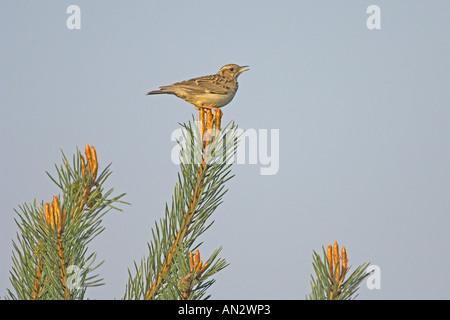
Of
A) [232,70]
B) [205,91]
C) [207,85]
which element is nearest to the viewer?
[205,91]

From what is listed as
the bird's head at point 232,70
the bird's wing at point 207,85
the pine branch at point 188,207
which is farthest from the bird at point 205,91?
the pine branch at point 188,207

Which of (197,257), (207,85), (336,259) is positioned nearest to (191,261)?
(197,257)

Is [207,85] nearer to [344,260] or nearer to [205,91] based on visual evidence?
[205,91]

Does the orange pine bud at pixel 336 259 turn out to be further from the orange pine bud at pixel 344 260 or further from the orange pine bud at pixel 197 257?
the orange pine bud at pixel 197 257

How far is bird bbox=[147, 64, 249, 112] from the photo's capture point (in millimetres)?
11156

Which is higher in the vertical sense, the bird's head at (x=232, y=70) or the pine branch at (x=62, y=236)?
the bird's head at (x=232, y=70)

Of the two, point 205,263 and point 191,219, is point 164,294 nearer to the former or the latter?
point 205,263

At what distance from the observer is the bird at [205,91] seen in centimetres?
1116

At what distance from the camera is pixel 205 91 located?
38.2 feet

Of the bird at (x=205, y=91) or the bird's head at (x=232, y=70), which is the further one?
the bird's head at (x=232, y=70)

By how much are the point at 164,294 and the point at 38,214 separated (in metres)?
1.22
